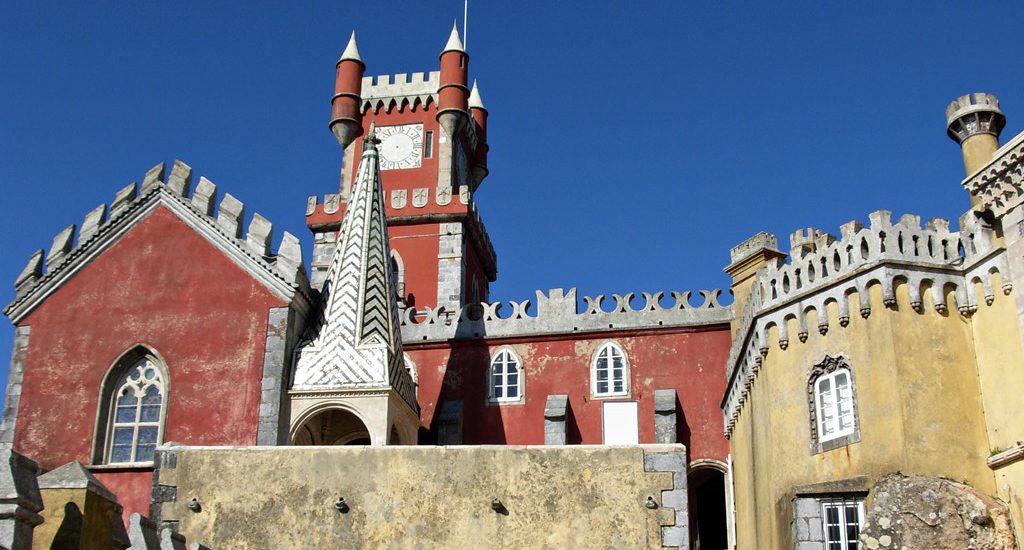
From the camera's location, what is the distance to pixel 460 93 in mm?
38625

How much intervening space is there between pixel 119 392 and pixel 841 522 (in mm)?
13678

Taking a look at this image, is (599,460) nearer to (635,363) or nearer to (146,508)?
(146,508)

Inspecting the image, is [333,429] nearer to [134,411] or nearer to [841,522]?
[134,411]

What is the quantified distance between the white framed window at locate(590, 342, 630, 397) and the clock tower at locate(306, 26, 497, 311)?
21.3ft

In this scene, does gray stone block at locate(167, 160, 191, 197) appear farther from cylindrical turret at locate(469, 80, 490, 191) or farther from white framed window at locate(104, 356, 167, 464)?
cylindrical turret at locate(469, 80, 490, 191)

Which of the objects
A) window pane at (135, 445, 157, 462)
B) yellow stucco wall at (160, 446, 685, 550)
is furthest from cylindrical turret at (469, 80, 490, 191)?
yellow stucco wall at (160, 446, 685, 550)

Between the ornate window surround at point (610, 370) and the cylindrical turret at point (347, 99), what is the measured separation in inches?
563

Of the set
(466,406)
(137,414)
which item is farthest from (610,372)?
(137,414)

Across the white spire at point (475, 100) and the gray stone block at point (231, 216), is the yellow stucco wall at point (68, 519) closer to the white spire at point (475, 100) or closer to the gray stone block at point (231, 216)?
the gray stone block at point (231, 216)

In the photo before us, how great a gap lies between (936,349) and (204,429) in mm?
13197

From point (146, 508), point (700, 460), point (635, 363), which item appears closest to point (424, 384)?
point (635, 363)

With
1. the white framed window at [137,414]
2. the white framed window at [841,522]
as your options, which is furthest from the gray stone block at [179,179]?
the white framed window at [841,522]

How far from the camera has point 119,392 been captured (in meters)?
22.6

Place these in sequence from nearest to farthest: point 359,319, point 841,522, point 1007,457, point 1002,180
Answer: point 1007,457 → point 841,522 → point 1002,180 → point 359,319
